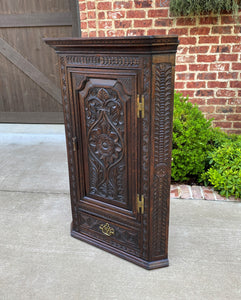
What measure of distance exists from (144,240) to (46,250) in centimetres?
77

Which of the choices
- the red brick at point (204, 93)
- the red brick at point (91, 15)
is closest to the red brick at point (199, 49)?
the red brick at point (204, 93)

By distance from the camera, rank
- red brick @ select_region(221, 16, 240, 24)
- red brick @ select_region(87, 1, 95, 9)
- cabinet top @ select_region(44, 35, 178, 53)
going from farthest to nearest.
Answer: red brick @ select_region(87, 1, 95, 9), red brick @ select_region(221, 16, 240, 24), cabinet top @ select_region(44, 35, 178, 53)

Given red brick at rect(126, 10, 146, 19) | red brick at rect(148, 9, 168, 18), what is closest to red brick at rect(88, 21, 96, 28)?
red brick at rect(126, 10, 146, 19)

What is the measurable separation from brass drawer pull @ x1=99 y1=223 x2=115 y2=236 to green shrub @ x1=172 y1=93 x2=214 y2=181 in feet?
3.85

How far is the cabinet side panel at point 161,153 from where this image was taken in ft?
5.19

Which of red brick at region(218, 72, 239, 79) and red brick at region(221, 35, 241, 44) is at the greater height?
red brick at region(221, 35, 241, 44)

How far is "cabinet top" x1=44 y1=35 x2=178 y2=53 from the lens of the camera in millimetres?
1448

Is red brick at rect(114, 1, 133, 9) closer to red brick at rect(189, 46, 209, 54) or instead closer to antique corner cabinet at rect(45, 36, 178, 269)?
red brick at rect(189, 46, 209, 54)

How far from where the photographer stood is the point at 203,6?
327cm

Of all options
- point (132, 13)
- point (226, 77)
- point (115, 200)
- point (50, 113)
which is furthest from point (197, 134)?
point (50, 113)

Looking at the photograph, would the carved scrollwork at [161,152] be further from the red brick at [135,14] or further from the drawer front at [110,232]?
the red brick at [135,14]

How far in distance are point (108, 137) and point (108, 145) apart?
0.18 ft

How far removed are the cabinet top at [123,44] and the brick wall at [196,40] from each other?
212 cm

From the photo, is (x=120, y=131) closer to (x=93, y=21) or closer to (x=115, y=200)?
(x=115, y=200)
